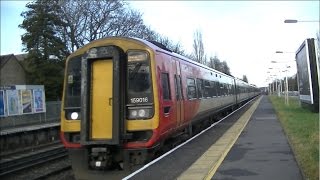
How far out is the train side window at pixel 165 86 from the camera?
12.4 metres

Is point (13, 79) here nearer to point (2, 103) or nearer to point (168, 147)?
point (2, 103)

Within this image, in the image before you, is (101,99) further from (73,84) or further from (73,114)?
(73,84)

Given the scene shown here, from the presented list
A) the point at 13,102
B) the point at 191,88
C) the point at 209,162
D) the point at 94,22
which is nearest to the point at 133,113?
the point at 209,162

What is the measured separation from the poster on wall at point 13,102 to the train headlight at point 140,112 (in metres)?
21.3

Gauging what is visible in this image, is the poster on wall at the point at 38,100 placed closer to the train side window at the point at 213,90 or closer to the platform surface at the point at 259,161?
the train side window at the point at 213,90

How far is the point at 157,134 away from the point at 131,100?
1005 mm

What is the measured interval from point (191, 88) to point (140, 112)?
552 centimetres

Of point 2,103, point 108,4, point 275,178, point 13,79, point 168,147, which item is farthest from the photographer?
point 13,79

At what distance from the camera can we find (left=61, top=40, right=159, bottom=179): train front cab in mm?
11211

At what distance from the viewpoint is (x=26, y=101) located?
33.4m

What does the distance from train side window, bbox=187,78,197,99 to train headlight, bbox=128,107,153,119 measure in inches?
183

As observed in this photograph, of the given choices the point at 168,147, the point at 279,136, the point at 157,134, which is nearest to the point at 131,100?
the point at 157,134

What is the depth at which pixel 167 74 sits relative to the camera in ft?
42.8

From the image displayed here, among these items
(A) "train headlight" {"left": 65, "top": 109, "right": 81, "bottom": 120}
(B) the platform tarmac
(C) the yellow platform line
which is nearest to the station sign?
(B) the platform tarmac
